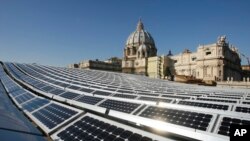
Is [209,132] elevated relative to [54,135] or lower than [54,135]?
elevated

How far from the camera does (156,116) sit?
999 centimetres

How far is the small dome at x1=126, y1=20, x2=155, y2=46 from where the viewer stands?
13974 cm

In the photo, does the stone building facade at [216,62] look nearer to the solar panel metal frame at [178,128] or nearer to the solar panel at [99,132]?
the solar panel metal frame at [178,128]

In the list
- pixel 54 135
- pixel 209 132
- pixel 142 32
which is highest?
pixel 142 32

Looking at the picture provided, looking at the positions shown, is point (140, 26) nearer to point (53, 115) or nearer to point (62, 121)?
point (53, 115)

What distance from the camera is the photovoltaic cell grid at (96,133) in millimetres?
7801

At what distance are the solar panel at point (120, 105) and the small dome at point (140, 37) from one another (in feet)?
412

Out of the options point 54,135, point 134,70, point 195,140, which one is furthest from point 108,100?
point 134,70

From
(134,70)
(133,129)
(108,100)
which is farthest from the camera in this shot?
(134,70)

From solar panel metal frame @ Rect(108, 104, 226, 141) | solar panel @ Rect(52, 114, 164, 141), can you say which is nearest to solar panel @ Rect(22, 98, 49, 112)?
solar panel @ Rect(52, 114, 164, 141)

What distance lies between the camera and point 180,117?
9562 mm

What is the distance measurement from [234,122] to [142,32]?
460 feet

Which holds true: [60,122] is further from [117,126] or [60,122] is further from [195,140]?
[195,140]

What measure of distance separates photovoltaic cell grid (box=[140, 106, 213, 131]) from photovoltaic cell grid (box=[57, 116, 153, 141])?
182 cm
